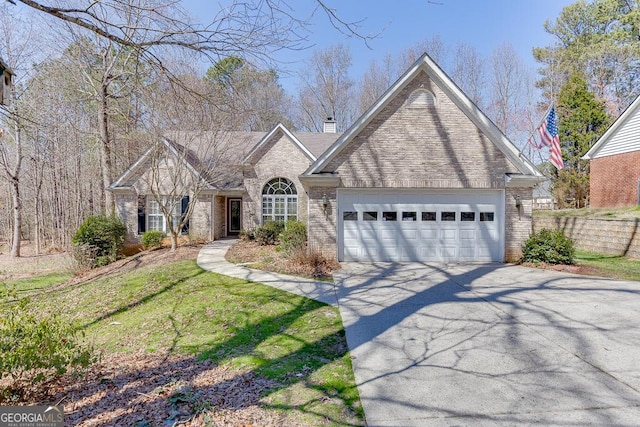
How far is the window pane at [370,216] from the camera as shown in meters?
11.0

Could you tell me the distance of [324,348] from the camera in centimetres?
477

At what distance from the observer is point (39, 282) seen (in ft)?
39.8

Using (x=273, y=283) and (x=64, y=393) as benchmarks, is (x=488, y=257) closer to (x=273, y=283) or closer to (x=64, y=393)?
(x=273, y=283)

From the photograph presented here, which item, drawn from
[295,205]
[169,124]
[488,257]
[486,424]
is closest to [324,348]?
[486,424]

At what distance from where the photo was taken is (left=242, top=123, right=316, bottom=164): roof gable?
55.2 feet

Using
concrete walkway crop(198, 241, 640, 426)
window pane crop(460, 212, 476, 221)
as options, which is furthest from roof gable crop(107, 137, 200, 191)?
window pane crop(460, 212, 476, 221)

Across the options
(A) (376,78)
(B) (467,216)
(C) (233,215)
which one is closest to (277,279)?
(B) (467,216)

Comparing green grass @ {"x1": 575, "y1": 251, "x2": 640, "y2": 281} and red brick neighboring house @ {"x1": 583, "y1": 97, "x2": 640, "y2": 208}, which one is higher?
red brick neighboring house @ {"x1": 583, "y1": 97, "x2": 640, "y2": 208}

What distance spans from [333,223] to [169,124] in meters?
7.28

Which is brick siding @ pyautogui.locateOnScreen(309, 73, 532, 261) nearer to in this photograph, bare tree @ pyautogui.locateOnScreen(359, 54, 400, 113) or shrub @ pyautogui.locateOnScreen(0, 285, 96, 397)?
shrub @ pyautogui.locateOnScreen(0, 285, 96, 397)

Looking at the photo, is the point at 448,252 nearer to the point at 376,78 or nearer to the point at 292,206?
the point at 292,206

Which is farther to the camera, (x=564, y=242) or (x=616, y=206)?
(x=616, y=206)

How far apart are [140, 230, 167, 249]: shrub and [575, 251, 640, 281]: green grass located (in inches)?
650

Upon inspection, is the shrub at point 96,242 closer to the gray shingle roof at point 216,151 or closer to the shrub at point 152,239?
the shrub at point 152,239
